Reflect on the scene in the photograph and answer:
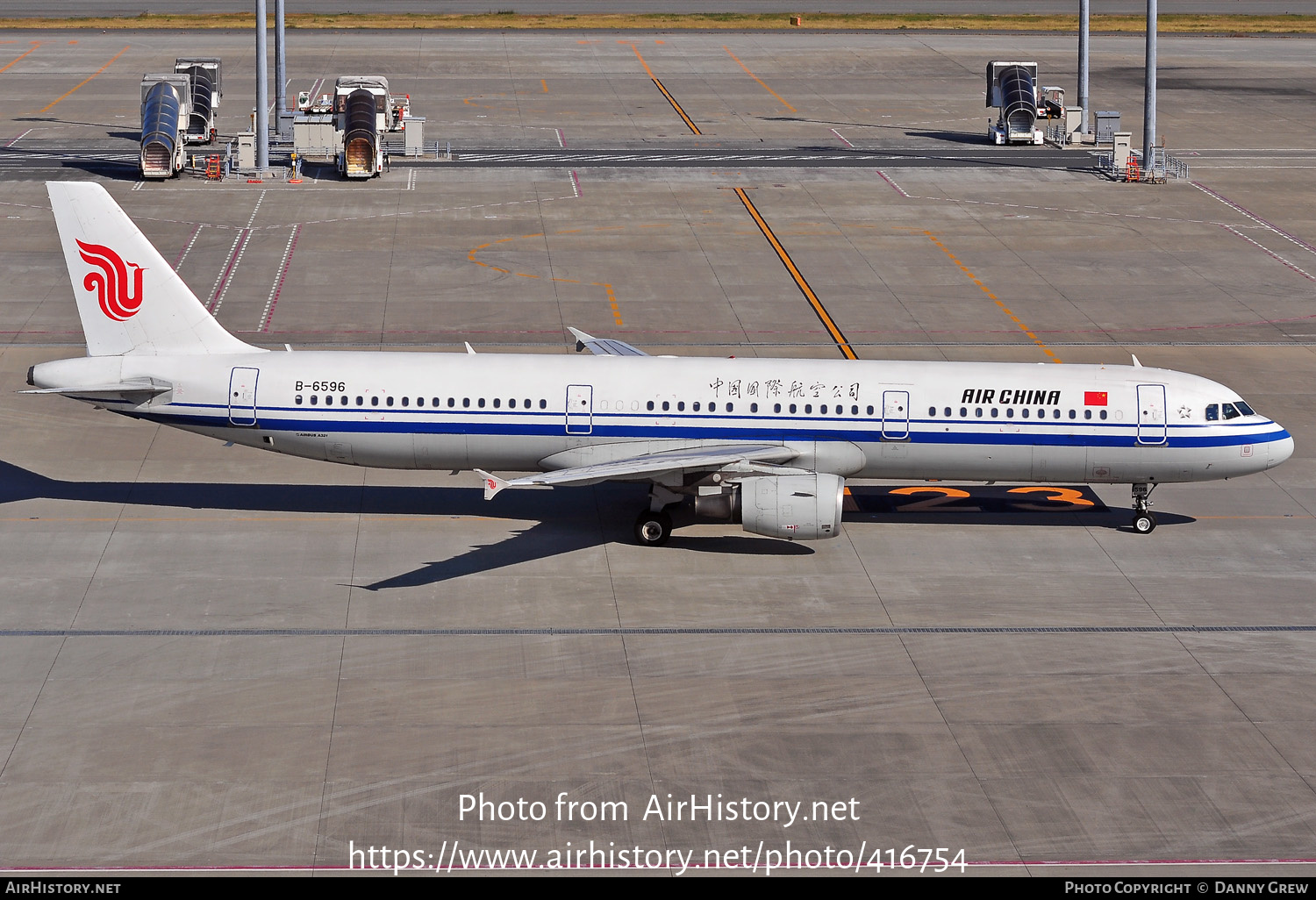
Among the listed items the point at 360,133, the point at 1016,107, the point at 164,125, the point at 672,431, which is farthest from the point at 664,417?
the point at 1016,107

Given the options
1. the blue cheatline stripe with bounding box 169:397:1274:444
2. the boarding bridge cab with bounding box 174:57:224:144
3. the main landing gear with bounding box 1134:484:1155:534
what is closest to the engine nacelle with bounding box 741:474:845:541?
the blue cheatline stripe with bounding box 169:397:1274:444

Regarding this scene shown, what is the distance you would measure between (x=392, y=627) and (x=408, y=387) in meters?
7.11

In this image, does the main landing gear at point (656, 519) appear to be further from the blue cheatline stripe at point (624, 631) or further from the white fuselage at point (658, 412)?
the blue cheatline stripe at point (624, 631)

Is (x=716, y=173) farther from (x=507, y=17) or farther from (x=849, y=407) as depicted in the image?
(x=507, y=17)

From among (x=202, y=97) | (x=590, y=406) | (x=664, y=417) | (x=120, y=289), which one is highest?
(x=202, y=97)

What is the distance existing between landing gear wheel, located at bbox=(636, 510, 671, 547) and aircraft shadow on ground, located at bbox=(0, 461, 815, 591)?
500 mm

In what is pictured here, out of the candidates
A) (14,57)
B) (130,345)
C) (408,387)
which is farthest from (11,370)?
(14,57)

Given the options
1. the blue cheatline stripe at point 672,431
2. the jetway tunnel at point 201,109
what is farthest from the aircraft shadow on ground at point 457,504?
the jetway tunnel at point 201,109

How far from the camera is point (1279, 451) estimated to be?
1474 inches

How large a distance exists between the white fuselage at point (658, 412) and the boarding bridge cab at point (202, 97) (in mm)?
46840

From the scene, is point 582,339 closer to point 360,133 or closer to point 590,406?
point 590,406

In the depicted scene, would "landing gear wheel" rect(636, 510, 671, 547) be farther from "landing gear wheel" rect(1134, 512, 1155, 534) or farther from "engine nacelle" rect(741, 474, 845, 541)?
"landing gear wheel" rect(1134, 512, 1155, 534)

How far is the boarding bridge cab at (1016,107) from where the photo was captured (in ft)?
283

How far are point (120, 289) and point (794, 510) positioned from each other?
1714cm
